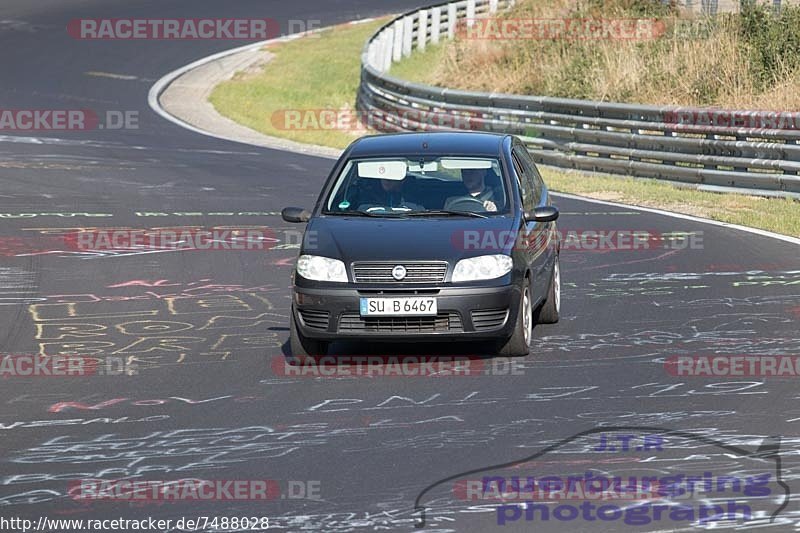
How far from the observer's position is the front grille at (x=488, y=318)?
10.1 meters

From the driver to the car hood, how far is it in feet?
0.80

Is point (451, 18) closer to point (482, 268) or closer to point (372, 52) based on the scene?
A: point (372, 52)

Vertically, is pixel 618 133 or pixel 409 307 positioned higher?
pixel 409 307

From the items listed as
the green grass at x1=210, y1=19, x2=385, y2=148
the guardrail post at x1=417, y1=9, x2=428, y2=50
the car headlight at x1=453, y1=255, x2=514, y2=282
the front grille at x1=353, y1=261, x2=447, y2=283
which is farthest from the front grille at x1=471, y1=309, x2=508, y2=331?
the guardrail post at x1=417, y1=9, x2=428, y2=50

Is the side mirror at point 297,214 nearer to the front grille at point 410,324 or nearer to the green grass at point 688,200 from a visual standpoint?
the front grille at point 410,324

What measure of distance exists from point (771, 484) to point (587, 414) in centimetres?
177

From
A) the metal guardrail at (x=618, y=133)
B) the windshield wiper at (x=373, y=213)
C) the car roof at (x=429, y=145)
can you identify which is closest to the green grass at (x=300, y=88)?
the metal guardrail at (x=618, y=133)

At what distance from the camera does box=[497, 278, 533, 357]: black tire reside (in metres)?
10.4

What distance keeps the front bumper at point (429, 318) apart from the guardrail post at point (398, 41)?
2928cm

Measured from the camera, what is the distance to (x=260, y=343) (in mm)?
11234

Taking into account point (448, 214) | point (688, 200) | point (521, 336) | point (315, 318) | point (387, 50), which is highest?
point (448, 214)

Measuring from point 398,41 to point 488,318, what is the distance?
29935 mm

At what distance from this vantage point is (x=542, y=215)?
1100cm

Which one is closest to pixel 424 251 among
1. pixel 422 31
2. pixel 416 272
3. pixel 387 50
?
pixel 416 272
